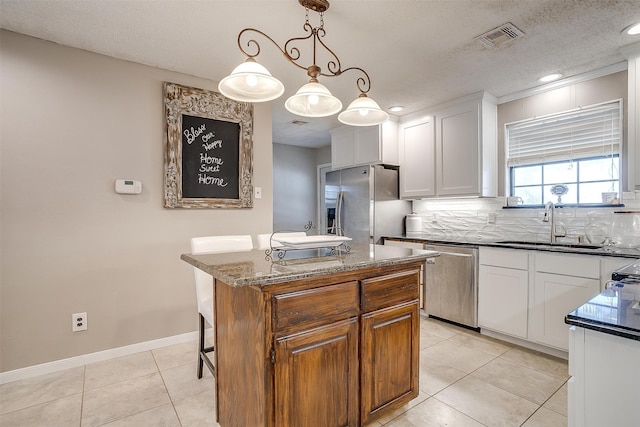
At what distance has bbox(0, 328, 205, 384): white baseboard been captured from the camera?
228cm

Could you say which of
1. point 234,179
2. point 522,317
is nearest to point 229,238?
point 234,179

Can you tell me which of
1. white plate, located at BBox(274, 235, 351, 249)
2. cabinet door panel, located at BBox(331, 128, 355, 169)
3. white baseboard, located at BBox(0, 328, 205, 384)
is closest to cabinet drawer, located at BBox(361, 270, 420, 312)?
white plate, located at BBox(274, 235, 351, 249)

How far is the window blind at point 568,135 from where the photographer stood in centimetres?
276

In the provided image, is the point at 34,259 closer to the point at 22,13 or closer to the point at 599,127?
the point at 22,13

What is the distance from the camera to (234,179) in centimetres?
317

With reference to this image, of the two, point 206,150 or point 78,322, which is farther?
point 206,150

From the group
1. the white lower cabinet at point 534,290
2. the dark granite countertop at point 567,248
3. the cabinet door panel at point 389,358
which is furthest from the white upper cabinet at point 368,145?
the cabinet door panel at point 389,358

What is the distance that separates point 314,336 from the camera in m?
1.41

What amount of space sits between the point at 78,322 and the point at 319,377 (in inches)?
85.4

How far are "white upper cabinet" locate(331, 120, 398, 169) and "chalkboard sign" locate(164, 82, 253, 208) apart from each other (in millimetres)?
1576

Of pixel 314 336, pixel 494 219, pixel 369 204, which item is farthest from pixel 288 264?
pixel 494 219

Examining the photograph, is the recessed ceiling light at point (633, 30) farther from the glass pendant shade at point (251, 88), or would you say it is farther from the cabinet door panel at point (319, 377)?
the cabinet door panel at point (319, 377)

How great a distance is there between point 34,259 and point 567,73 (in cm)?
463

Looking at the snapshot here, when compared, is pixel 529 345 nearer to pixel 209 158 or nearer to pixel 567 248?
pixel 567 248
